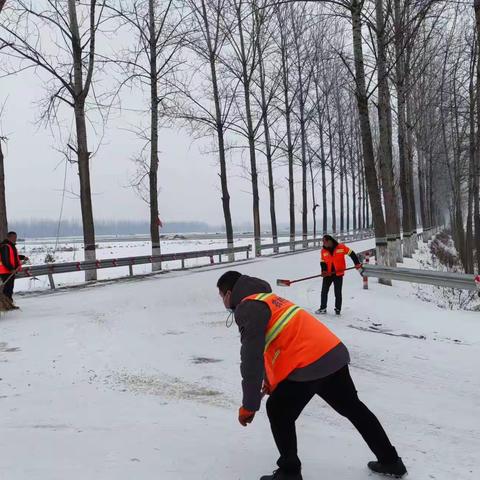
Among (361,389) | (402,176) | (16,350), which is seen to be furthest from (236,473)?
(402,176)

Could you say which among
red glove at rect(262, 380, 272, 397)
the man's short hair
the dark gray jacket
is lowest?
red glove at rect(262, 380, 272, 397)

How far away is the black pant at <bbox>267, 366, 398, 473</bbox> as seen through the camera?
3287 mm

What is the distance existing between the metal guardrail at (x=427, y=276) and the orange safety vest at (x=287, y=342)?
7435 millimetres

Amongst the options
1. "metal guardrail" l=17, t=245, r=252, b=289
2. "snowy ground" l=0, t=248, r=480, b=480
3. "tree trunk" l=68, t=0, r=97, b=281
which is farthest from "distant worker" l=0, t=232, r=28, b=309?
"tree trunk" l=68, t=0, r=97, b=281

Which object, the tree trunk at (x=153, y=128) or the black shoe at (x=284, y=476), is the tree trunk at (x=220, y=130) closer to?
the tree trunk at (x=153, y=128)

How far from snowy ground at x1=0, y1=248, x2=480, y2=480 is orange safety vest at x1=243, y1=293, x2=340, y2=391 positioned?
0.91 metres

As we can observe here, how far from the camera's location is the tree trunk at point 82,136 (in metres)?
18.0

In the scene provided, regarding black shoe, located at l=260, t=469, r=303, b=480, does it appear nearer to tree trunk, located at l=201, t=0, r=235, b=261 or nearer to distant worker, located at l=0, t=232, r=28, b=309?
distant worker, located at l=0, t=232, r=28, b=309

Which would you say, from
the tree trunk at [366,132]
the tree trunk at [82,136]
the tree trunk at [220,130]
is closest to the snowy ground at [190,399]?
the tree trunk at [366,132]

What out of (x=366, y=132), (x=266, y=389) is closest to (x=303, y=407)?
(x=266, y=389)

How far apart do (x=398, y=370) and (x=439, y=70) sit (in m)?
28.9

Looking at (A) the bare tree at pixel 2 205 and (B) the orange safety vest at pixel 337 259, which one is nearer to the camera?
(B) the orange safety vest at pixel 337 259

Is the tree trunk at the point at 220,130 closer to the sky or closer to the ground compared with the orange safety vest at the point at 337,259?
closer to the sky

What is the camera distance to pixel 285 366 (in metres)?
3.25
